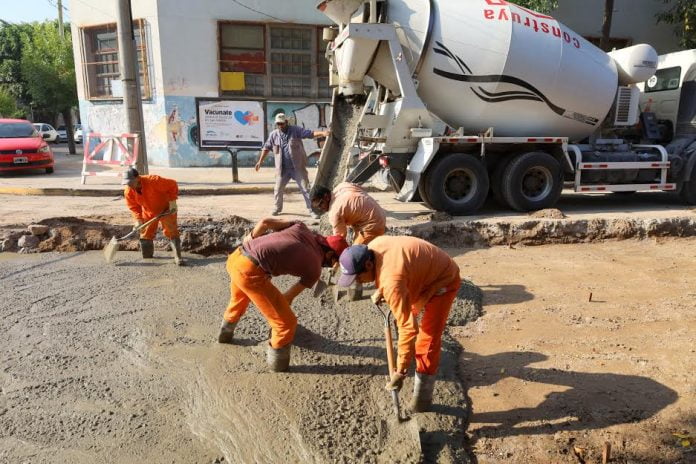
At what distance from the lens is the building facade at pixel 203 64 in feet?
47.3

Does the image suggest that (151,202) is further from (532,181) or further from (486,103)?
(532,181)

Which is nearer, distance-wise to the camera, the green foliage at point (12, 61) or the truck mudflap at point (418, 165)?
the truck mudflap at point (418, 165)

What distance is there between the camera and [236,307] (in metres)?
4.11

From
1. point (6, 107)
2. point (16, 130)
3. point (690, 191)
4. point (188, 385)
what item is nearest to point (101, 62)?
point (16, 130)

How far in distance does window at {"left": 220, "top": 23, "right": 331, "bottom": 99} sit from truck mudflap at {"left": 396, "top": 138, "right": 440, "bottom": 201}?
28.1 feet

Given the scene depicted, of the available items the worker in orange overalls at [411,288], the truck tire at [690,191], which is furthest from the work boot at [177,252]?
the truck tire at [690,191]

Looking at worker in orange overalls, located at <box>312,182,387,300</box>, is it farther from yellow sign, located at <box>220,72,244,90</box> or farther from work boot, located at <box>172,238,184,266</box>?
yellow sign, located at <box>220,72,244,90</box>

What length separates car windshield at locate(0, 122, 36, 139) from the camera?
13617 millimetres

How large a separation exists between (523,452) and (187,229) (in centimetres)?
527

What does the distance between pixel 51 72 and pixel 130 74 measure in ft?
35.2

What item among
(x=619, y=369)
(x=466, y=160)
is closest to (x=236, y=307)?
(x=619, y=369)

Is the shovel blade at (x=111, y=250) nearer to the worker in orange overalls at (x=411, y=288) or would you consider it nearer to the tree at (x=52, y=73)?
the worker in orange overalls at (x=411, y=288)

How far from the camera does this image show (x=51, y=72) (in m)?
18.9

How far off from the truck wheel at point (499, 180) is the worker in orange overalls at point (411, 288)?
18.3 ft
